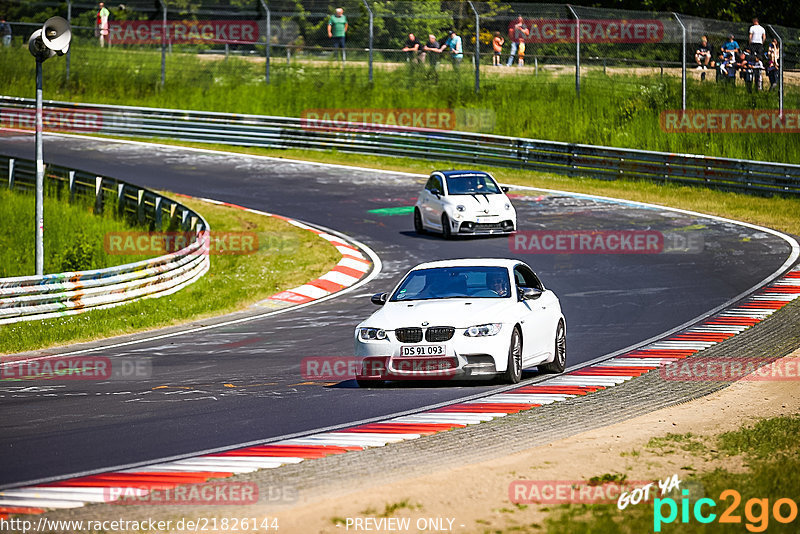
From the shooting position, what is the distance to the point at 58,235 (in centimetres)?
2734

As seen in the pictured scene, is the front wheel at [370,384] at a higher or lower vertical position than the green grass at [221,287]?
higher

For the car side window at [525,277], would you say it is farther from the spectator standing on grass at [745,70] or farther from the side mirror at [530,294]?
the spectator standing on grass at [745,70]

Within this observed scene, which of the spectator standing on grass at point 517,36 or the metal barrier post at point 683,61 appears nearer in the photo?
the metal barrier post at point 683,61

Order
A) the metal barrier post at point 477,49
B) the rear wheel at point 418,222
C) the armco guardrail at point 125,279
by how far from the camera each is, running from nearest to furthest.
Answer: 1. the armco guardrail at point 125,279
2. the rear wheel at point 418,222
3. the metal barrier post at point 477,49

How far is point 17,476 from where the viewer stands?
29.8 feet

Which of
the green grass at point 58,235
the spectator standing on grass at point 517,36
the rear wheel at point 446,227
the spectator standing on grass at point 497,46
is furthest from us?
the spectator standing on grass at point 497,46

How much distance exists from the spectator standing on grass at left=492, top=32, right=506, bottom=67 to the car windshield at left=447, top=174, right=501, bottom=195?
505 inches

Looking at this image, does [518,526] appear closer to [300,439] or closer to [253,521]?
[253,521]

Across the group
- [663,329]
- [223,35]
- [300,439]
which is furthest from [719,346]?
[223,35]

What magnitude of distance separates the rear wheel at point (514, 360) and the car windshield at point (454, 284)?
67cm

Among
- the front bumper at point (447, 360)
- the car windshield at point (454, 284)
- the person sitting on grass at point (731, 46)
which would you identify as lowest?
the front bumper at point (447, 360)

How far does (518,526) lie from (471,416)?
3.86 meters

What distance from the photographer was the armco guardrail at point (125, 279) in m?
19.6

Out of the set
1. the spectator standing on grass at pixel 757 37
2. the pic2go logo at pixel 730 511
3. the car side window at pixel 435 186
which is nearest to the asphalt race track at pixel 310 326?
the car side window at pixel 435 186
